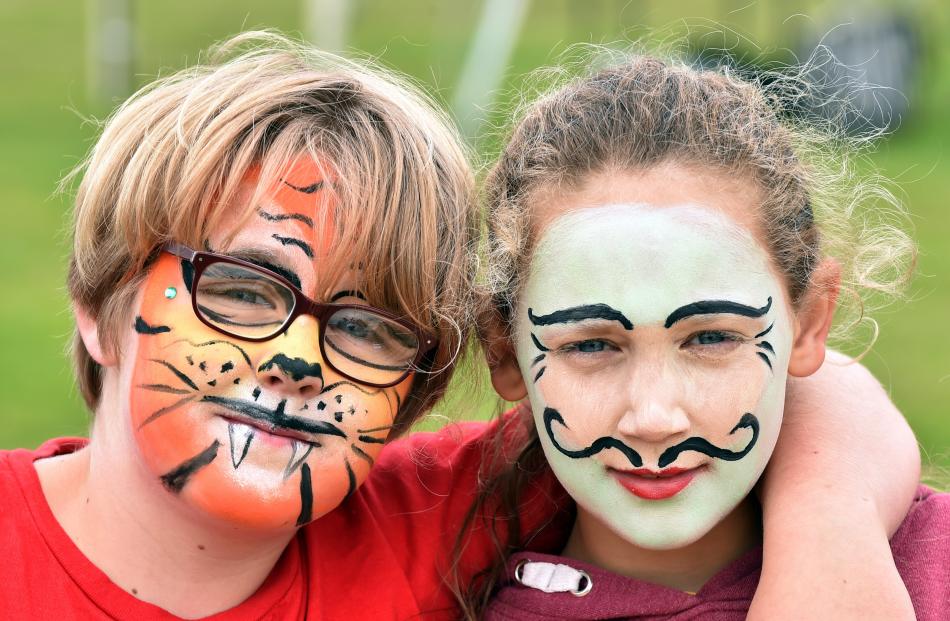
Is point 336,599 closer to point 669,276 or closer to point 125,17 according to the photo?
point 669,276

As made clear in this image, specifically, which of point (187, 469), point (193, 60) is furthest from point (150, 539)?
point (193, 60)

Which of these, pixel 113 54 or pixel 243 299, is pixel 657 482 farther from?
pixel 113 54

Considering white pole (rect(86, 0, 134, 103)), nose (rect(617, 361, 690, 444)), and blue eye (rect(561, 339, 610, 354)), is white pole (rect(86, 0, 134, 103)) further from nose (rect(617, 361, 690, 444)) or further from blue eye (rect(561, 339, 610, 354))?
nose (rect(617, 361, 690, 444))

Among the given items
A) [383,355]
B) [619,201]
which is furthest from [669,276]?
[383,355]

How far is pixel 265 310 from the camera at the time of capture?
253 cm

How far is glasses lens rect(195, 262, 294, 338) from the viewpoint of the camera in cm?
253

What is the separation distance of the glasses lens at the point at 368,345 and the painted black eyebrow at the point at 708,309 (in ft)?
1.78

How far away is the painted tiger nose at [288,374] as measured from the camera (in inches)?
97.8

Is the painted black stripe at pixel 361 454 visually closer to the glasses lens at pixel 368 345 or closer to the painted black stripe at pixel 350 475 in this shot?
the painted black stripe at pixel 350 475

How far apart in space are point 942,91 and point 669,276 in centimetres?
1240

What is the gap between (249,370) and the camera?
8.20 feet

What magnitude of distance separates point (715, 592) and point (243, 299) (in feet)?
3.77

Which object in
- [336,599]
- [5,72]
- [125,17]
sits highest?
[336,599]

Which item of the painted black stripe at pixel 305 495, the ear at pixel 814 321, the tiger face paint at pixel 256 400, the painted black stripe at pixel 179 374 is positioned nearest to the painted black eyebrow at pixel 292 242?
the tiger face paint at pixel 256 400
